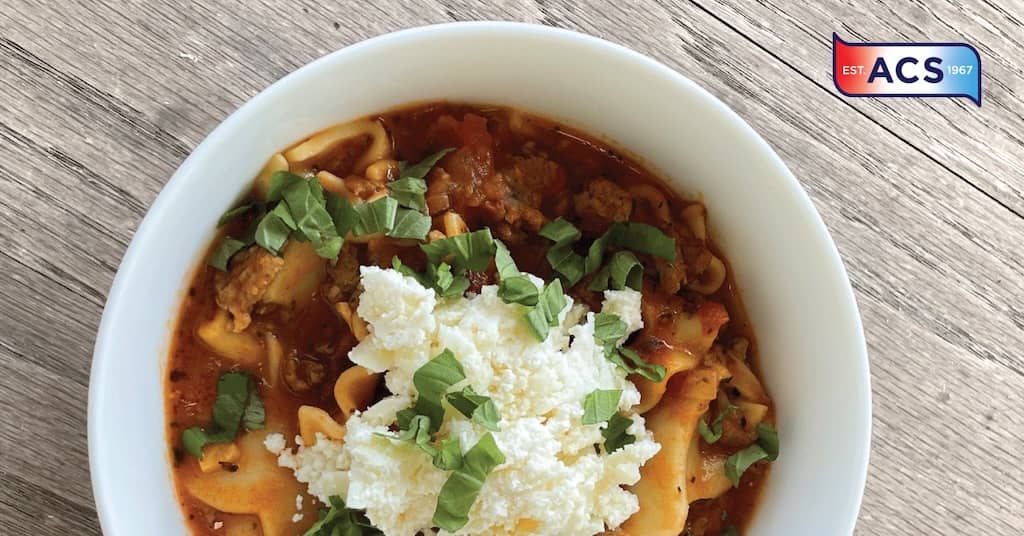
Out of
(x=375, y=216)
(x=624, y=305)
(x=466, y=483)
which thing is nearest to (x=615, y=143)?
(x=624, y=305)

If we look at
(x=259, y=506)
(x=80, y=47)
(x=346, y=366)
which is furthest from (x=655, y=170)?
(x=80, y=47)

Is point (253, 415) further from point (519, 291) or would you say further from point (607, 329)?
point (607, 329)

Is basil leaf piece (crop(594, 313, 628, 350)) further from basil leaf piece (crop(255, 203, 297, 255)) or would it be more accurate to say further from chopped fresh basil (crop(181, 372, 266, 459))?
chopped fresh basil (crop(181, 372, 266, 459))

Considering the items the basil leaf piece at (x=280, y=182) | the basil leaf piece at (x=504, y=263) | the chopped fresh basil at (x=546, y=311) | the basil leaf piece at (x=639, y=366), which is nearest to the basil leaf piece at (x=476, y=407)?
the chopped fresh basil at (x=546, y=311)

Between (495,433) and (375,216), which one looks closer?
(495,433)

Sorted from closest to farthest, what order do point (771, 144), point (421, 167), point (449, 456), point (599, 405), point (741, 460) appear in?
point (449, 456) → point (599, 405) → point (421, 167) → point (741, 460) → point (771, 144)

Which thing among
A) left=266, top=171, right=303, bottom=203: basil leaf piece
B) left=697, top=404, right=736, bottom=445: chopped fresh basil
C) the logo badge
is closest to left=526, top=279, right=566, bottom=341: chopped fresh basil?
left=697, top=404, right=736, bottom=445: chopped fresh basil

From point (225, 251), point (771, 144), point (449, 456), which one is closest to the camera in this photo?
point (449, 456)

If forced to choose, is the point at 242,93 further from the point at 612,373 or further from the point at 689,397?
the point at 689,397
